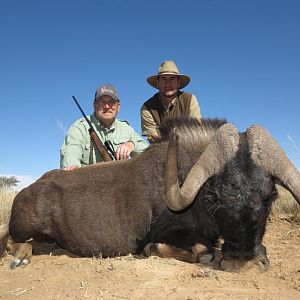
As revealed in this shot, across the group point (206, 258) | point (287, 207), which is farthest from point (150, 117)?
point (206, 258)

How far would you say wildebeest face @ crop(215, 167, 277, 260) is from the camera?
144 inches

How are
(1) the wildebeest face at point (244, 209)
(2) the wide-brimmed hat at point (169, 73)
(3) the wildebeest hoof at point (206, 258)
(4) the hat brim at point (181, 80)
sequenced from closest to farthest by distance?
(1) the wildebeest face at point (244, 209) → (3) the wildebeest hoof at point (206, 258) → (2) the wide-brimmed hat at point (169, 73) → (4) the hat brim at point (181, 80)

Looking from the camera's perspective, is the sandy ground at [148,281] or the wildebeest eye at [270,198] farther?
the wildebeest eye at [270,198]

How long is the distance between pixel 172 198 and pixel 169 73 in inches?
172

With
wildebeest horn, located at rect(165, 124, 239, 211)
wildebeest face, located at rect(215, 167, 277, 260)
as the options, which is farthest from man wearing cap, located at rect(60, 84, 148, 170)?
wildebeest face, located at rect(215, 167, 277, 260)

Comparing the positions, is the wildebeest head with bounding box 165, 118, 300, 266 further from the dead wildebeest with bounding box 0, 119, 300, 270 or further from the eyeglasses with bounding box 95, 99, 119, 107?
the eyeglasses with bounding box 95, 99, 119, 107

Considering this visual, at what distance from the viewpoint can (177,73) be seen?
8008 millimetres

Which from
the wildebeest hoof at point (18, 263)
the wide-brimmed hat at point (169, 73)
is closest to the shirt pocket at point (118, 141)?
the wide-brimmed hat at point (169, 73)

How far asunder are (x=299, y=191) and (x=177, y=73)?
184 inches

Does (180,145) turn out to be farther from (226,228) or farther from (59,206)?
(59,206)

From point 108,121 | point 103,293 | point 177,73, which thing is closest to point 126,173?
point 103,293

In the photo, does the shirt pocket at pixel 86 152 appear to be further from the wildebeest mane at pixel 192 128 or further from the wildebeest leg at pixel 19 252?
the wildebeest mane at pixel 192 128

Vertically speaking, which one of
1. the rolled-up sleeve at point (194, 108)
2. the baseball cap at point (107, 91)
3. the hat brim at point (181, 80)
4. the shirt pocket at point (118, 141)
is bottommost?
the shirt pocket at point (118, 141)

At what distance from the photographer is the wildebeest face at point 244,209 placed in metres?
3.67
